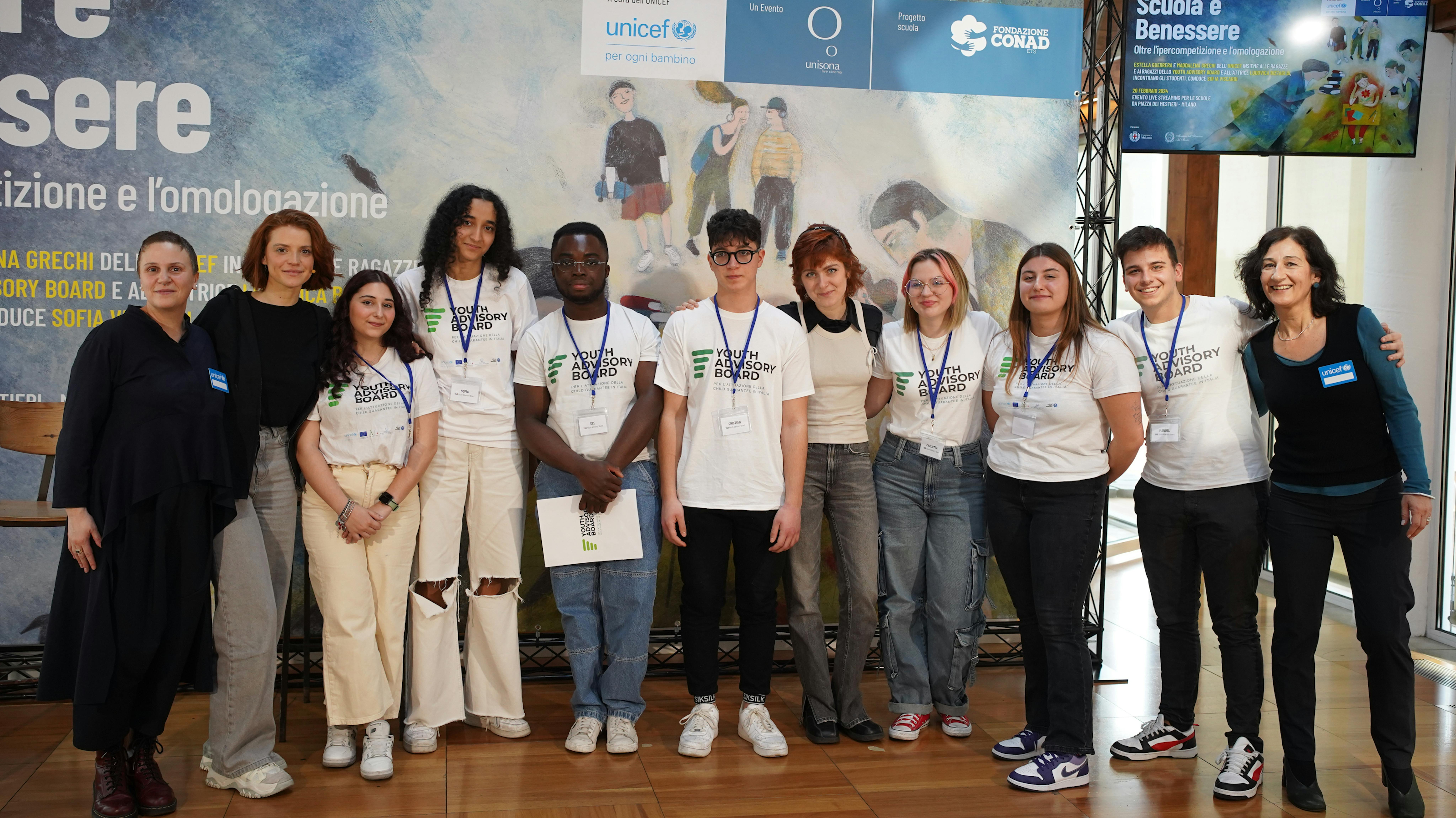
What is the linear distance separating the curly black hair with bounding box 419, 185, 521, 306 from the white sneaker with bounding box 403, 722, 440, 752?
142 cm

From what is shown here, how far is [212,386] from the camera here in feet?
9.59

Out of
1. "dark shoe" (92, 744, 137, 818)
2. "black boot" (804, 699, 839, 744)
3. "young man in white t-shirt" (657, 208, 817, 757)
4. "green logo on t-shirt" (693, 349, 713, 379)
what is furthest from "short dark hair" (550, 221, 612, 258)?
"dark shoe" (92, 744, 137, 818)

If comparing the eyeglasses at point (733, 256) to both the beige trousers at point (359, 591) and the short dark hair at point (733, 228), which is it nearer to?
the short dark hair at point (733, 228)

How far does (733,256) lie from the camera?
10.7ft

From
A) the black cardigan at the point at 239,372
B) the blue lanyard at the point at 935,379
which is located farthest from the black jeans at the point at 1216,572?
the black cardigan at the point at 239,372

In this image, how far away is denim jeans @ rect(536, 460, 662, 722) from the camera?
11.3 ft

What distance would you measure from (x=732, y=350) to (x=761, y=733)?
1.28m

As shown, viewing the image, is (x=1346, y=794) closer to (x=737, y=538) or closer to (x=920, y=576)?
(x=920, y=576)

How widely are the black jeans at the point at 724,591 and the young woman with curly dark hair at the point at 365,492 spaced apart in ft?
3.01

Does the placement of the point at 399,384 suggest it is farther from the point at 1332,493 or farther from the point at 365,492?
the point at 1332,493

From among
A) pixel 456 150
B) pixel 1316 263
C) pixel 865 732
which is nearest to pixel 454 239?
pixel 456 150

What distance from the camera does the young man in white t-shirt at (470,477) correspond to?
343 cm

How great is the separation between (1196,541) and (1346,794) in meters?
0.86

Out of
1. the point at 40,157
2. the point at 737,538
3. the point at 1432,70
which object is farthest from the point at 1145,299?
the point at 40,157
